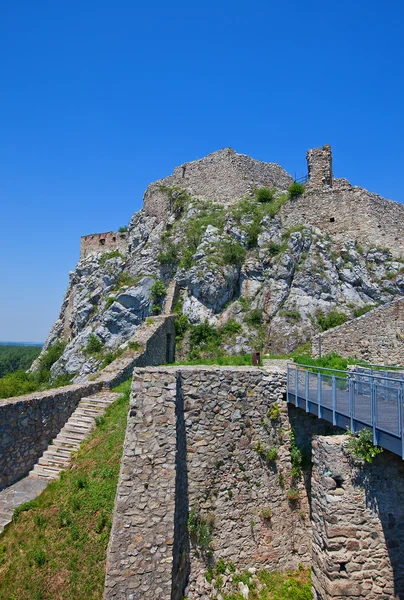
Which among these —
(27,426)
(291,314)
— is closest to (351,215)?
(291,314)

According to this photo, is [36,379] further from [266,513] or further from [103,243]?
[266,513]

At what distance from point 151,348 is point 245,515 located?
10266mm

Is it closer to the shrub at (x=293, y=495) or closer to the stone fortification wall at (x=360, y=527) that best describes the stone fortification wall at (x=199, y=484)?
the shrub at (x=293, y=495)

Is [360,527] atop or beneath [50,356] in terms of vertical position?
beneath

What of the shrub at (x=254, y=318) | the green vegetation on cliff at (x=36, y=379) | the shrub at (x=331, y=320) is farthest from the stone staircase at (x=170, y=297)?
the shrub at (x=331, y=320)

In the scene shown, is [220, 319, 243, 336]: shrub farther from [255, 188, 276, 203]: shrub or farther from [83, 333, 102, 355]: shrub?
[255, 188, 276, 203]: shrub

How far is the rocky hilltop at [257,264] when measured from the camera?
20984mm

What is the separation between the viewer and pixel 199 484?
9.20 metres

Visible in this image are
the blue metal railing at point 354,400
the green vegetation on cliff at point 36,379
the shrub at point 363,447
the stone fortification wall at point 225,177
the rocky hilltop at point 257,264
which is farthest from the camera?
the stone fortification wall at point 225,177

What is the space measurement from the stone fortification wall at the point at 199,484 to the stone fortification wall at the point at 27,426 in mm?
4004

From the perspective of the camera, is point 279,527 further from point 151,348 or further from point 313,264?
point 313,264

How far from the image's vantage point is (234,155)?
29016 mm

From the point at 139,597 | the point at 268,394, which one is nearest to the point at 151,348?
the point at 268,394

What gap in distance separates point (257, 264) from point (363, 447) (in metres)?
15.7
